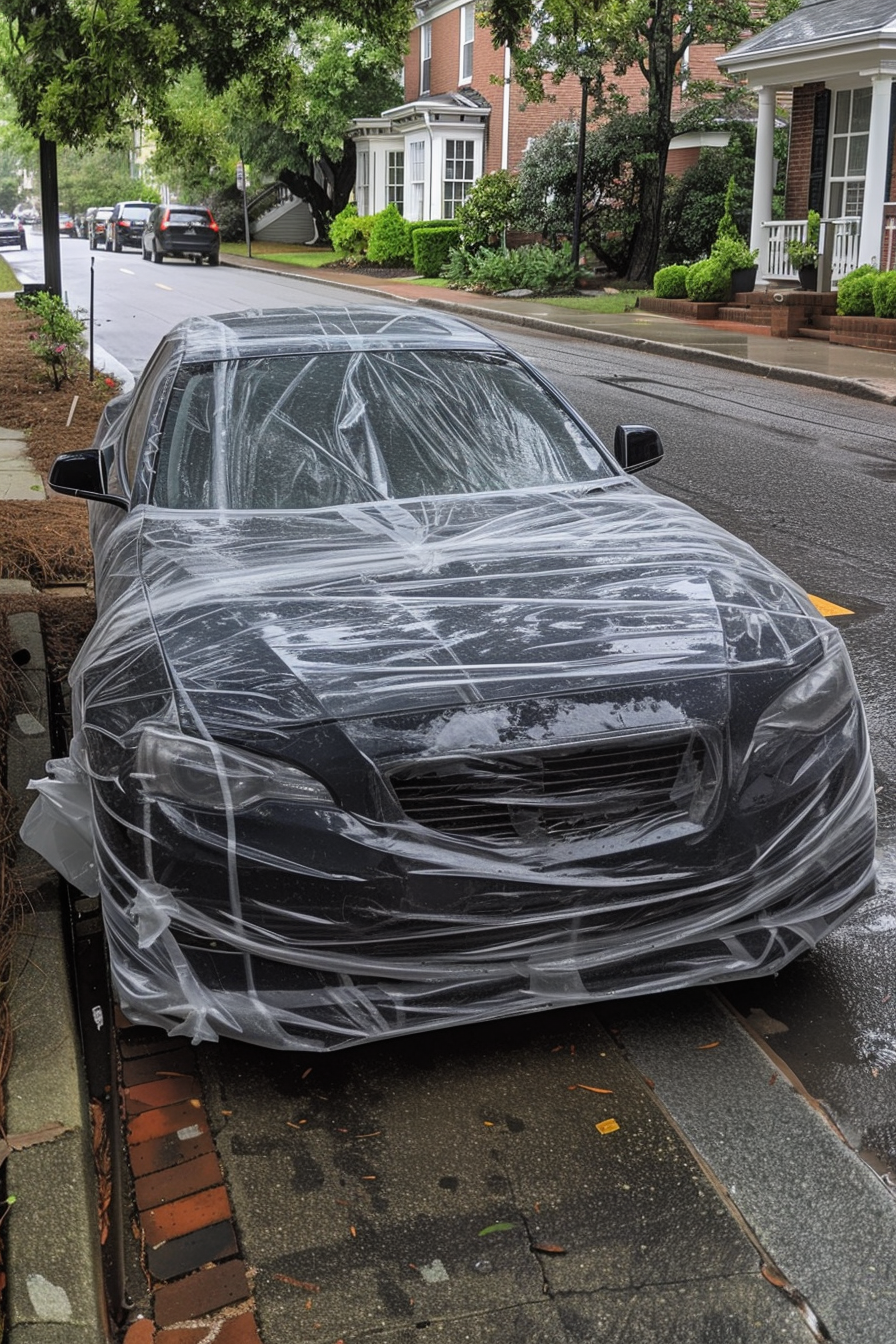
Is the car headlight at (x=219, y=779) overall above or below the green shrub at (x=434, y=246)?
below

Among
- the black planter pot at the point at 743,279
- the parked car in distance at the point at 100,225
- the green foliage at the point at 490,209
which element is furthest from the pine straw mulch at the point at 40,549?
the parked car in distance at the point at 100,225

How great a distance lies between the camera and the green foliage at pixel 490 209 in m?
31.6

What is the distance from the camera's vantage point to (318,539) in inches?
149

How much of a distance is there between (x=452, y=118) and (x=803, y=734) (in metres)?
38.5

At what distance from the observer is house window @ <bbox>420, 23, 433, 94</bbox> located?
43125mm

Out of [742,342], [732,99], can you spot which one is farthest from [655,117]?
[742,342]

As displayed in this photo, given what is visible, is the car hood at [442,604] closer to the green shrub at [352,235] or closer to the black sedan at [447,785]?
the black sedan at [447,785]

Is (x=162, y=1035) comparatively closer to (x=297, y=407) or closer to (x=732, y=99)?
(x=297, y=407)

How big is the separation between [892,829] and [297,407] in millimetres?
2230

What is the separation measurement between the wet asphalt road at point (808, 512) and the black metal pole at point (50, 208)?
1.25 metres

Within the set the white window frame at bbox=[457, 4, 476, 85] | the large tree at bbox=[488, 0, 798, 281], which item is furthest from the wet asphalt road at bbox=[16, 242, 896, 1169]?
the white window frame at bbox=[457, 4, 476, 85]

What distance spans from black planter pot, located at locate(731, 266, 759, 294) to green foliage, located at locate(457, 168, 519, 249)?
9.66m

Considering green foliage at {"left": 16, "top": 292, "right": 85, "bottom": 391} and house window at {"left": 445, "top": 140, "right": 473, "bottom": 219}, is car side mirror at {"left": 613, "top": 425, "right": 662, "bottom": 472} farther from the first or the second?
house window at {"left": 445, "top": 140, "right": 473, "bottom": 219}

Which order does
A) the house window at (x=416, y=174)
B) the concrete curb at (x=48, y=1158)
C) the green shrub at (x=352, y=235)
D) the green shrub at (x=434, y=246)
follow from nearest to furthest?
the concrete curb at (x=48, y=1158)
the green shrub at (x=434, y=246)
the green shrub at (x=352, y=235)
the house window at (x=416, y=174)
